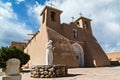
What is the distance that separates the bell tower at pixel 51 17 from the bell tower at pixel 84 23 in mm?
6383

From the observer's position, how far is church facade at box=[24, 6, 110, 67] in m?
20.2

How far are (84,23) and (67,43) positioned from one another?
9.05 meters

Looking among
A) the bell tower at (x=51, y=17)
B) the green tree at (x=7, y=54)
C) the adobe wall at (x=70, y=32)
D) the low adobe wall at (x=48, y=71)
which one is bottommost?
the low adobe wall at (x=48, y=71)

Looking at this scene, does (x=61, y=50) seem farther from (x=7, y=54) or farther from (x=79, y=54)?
(x=7, y=54)

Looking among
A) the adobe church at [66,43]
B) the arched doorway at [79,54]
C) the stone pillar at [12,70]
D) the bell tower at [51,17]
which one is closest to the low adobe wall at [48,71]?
the stone pillar at [12,70]

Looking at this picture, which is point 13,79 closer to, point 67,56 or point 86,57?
point 67,56

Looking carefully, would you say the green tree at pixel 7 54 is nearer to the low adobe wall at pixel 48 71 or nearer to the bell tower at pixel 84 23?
the low adobe wall at pixel 48 71

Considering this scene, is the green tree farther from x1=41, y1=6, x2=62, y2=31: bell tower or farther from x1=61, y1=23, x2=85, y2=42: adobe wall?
x1=61, y1=23, x2=85, y2=42: adobe wall

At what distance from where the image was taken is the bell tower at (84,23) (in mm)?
28002

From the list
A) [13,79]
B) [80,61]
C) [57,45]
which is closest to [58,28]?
[57,45]

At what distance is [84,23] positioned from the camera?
28578mm

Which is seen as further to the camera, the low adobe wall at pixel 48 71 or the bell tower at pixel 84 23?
the bell tower at pixel 84 23

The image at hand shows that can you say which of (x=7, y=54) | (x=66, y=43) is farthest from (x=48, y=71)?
(x=66, y=43)

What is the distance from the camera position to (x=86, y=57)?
985 inches
